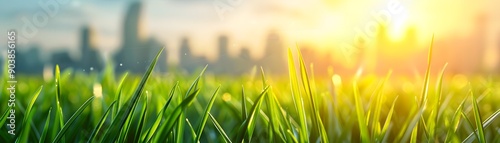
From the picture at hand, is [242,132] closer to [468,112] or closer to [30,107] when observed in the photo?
[30,107]

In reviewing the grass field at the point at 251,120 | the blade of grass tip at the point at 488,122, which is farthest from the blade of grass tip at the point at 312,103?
the blade of grass tip at the point at 488,122

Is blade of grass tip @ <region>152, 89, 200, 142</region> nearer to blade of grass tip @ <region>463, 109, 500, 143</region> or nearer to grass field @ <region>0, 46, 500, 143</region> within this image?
grass field @ <region>0, 46, 500, 143</region>

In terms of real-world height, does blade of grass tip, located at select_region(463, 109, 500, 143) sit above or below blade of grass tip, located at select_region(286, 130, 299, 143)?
above

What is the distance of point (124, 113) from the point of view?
0.35 meters

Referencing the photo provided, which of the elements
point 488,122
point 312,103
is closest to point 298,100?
point 312,103

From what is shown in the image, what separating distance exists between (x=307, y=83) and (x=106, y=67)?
663 millimetres

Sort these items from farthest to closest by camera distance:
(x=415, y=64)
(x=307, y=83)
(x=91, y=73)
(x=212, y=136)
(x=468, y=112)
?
1. (x=91, y=73)
2. (x=415, y=64)
3. (x=468, y=112)
4. (x=212, y=136)
5. (x=307, y=83)

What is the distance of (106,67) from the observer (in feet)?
3.09

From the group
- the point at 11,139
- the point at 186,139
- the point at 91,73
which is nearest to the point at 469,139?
the point at 186,139

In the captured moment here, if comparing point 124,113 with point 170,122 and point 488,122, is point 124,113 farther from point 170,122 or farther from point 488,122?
point 488,122

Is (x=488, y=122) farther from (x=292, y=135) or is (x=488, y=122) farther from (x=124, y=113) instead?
(x=124, y=113)

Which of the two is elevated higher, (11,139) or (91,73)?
(11,139)

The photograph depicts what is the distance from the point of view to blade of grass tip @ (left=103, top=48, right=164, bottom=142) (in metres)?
0.33

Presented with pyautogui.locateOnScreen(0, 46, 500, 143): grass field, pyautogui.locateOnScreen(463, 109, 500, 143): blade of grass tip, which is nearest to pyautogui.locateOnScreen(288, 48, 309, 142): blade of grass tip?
pyautogui.locateOnScreen(0, 46, 500, 143): grass field
